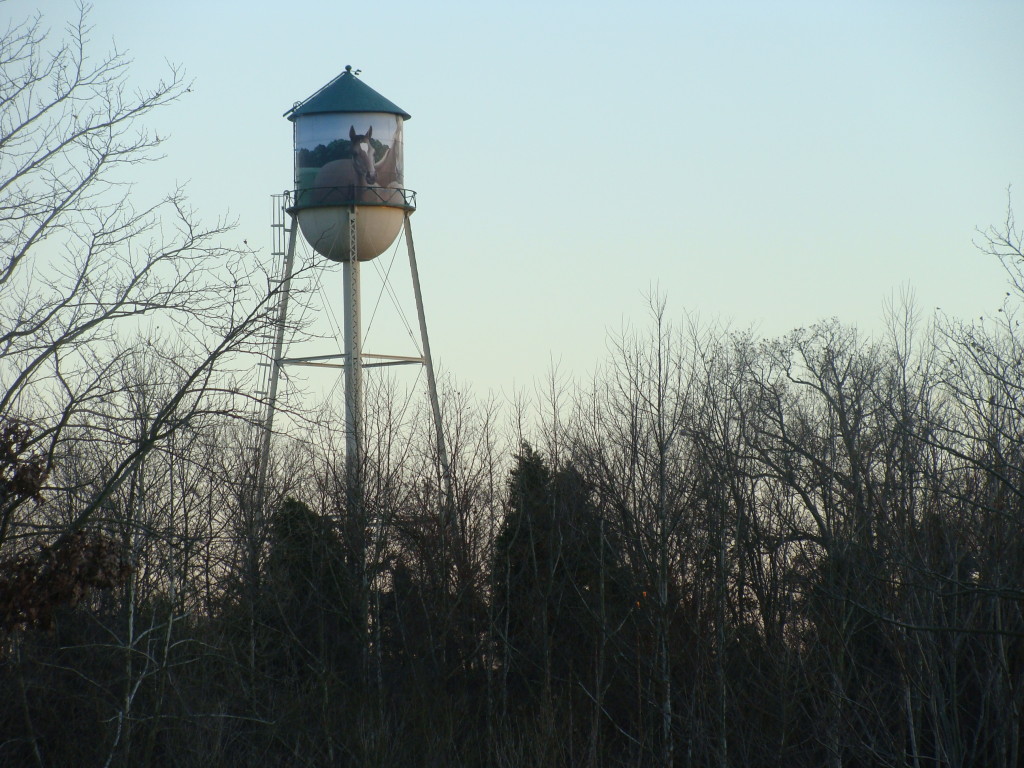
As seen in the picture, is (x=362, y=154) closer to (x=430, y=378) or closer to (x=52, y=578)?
(x=430, y=378)

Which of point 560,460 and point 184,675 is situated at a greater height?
point 560,460

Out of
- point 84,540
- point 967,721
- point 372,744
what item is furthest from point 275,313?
point 967,721

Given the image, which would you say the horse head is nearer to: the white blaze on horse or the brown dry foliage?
the white blaze on horse

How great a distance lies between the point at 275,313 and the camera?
13414mm

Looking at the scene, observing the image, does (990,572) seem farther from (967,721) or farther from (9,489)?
(9,489)

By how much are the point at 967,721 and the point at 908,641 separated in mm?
5466

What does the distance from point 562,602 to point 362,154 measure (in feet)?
31.5

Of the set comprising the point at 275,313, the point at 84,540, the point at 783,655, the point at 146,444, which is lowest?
the point at 783,655

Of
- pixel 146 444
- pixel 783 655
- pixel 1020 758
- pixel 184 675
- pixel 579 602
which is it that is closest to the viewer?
pixel 146 444

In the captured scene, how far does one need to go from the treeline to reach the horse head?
517cm

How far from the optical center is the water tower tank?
23.9m

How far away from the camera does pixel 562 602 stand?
25.3m

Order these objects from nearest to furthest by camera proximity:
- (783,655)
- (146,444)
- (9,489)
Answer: (9,489), (146,444), (783,655)

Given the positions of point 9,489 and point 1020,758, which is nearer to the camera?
point 9,489
